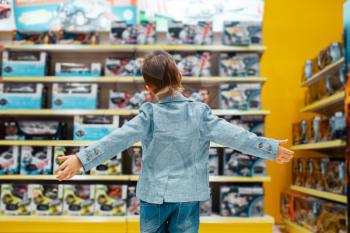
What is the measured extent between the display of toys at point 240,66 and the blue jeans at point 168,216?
1.91 m

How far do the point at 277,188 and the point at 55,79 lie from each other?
1.98 metres

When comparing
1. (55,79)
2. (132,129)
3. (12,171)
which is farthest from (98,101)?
(132,129)

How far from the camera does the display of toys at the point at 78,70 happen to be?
10.5ft

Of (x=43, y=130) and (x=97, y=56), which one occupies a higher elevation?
(x=97, y=56)

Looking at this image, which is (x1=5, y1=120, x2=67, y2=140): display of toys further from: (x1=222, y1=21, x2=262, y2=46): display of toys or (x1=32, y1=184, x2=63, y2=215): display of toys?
(x1=222, y1=21, x2=262, y2=46): display of toys

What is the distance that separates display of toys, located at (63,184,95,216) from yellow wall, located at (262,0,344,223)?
143cm

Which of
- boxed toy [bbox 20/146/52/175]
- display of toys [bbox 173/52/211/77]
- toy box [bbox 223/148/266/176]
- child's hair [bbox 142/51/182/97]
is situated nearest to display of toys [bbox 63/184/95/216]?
boxed toy [bbox 20/146/52/175]

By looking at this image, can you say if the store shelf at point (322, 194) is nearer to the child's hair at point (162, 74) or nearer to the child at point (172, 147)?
the child at point (172, 147)

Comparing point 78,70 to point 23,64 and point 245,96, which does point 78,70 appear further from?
point 245,96

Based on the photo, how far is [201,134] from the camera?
4.76 feet

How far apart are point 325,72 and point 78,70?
5.99 ft

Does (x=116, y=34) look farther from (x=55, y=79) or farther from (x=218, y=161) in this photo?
(x=218, y=161)

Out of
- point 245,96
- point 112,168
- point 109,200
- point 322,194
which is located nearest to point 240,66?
point 245,96

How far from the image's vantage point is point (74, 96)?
315 cm
